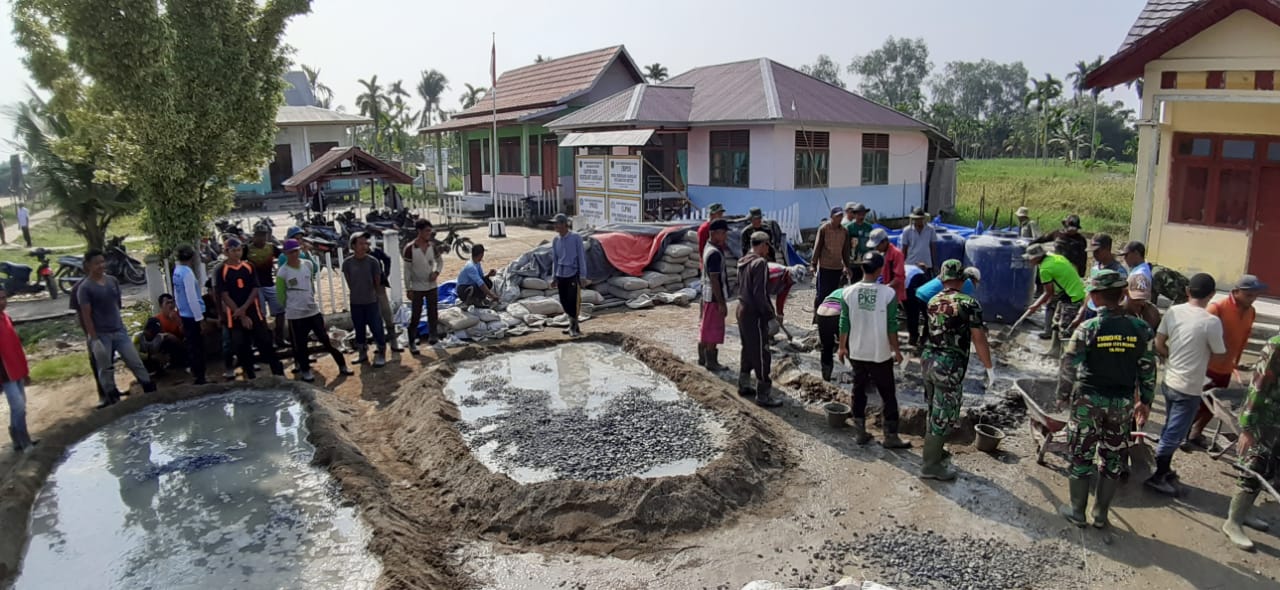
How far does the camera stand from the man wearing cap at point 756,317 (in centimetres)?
723

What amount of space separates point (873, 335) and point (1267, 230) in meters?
7.10

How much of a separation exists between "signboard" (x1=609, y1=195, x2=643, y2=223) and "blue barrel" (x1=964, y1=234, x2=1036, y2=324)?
758 centimetres

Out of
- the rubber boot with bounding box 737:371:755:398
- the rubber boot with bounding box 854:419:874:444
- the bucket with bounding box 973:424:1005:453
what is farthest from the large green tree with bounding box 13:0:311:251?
the bucket with bounding box 973:424:1005:453

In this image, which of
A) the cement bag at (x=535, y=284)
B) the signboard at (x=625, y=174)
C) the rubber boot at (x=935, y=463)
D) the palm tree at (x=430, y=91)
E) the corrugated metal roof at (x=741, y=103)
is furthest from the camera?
the palm tree at (x=430, y=91)

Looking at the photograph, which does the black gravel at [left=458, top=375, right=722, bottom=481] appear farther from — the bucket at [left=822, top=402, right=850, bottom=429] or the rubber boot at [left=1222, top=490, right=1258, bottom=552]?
the rubber boot at [left=1222, top=490, right=1258, bottom=552]

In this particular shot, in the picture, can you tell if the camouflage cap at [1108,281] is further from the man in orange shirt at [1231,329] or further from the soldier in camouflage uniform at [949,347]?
the man in orange shirt at [1231,329]

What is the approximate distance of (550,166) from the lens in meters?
25.0

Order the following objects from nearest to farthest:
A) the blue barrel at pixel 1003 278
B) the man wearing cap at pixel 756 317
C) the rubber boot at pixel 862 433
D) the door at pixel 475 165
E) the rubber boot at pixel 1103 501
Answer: the rubber boot at pixel 1103 501 < the rubber boot at pixel 862 433 < the man wearing cap at pixel 756 317 < the blue barrel at pixel 1003 278 < the door at pixel 475 165

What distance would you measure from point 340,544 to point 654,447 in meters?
2.44

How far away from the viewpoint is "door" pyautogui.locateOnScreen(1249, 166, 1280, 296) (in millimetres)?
9641

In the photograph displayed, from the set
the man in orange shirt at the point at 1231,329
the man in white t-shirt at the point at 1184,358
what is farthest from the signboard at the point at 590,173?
the man in white t-shirt at the point at 1184,358

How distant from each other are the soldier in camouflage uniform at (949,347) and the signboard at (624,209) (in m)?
11.0

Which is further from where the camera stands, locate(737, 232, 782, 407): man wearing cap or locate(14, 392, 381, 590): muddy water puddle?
locate(737, 232, 782, 407): man wearing cap

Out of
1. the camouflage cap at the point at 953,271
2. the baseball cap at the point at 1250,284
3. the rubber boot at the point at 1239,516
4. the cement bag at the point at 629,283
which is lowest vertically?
the rubber boot at the point at 1239,516
